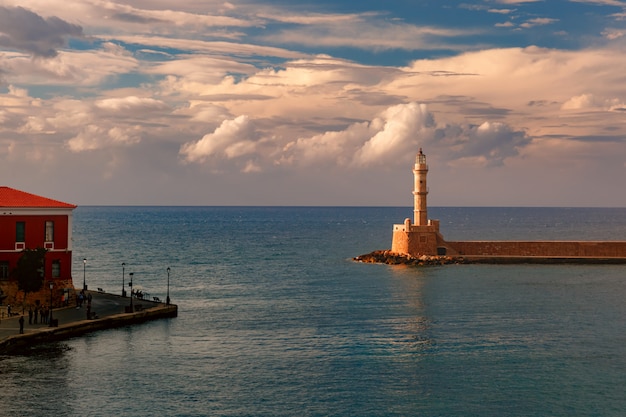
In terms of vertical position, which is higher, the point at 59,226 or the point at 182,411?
the point at 59,226

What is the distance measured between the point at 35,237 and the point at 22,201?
3278 millimetres

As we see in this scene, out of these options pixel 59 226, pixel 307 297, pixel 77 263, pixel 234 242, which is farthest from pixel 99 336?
pixel 234 242

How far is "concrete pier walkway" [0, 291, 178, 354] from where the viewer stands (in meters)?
49.4

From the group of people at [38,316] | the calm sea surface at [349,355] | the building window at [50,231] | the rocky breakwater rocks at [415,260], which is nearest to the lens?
the calm sea surface at [349,355]

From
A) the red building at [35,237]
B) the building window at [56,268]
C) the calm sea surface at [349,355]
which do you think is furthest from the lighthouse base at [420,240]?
the building window at [56,268]

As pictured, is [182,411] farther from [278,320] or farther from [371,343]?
[278,320]

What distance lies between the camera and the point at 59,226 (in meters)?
61.3

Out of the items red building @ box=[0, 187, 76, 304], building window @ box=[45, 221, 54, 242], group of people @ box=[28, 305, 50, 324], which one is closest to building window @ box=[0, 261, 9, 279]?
red building @ box=[0, 187, 76, 304]

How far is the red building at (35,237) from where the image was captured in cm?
5897

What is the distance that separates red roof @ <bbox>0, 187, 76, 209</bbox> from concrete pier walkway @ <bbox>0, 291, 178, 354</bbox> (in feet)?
27.5

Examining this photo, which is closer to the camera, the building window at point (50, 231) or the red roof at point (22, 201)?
the red roof at point (22, 201)

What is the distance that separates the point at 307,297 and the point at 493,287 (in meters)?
22.7

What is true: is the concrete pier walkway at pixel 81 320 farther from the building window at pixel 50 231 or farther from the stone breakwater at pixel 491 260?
the stone breakwater at pixel 491 260

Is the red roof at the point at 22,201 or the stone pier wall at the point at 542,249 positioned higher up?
the red roof at the point at 22,201
